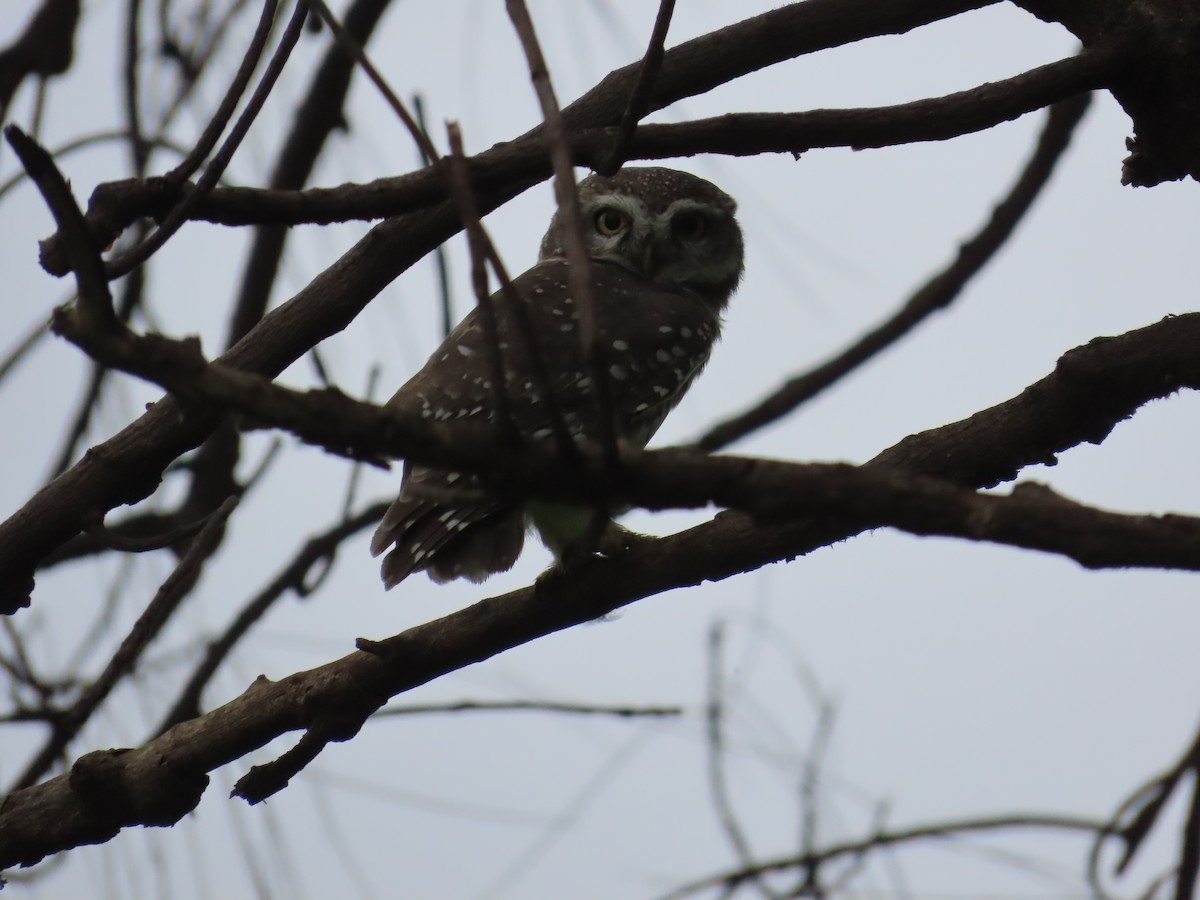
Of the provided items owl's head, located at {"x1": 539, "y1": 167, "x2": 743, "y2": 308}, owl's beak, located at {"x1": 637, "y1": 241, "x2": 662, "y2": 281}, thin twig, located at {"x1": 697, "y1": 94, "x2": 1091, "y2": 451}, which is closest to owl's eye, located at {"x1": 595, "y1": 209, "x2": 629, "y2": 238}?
owl's head, located at {"x1": 539, "y1": 167, "x2": 743, "y2": 308}

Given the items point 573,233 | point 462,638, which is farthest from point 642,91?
point 462,638

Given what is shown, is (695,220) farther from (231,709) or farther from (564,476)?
(564,476)

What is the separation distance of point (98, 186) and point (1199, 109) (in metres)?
1.75

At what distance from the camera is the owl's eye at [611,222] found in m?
5.11

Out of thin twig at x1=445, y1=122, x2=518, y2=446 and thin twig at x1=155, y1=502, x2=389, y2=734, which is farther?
thin twig at x1=155, y1=502, x2=389, y2=734

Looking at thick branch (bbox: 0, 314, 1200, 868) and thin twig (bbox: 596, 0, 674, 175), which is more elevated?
thin twig (bbox: 596, 0, 674, 175)

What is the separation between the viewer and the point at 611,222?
514 cm

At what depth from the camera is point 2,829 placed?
2.85m

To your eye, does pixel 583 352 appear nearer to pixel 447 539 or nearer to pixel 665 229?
pixel 447 539

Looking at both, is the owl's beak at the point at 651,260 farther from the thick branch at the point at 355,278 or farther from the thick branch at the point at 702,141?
the thick branch at the point at 702,141

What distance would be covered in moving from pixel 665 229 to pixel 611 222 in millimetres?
193

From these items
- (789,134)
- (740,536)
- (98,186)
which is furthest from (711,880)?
(98,186)

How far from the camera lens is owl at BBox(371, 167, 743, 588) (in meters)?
3.34

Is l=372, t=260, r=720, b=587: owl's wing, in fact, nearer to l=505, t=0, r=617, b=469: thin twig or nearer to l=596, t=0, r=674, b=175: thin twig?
l=596, t=0, r=674, b=175: thin twig
